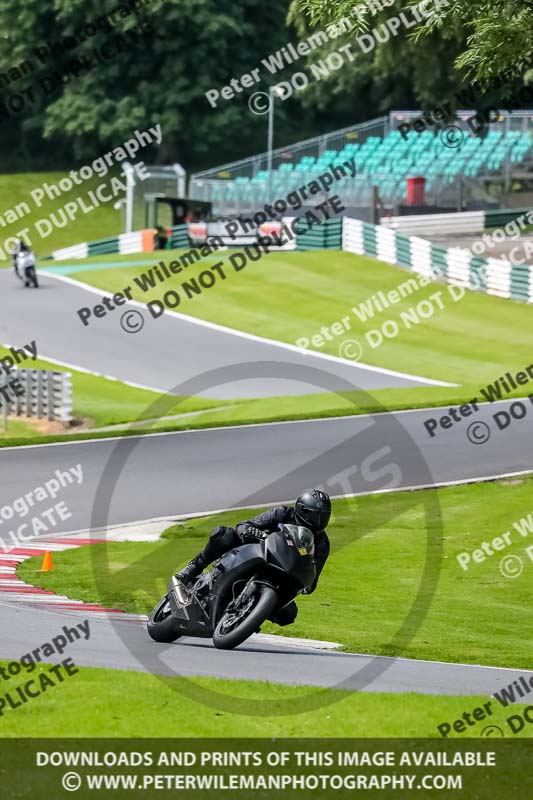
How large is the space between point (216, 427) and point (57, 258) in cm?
2707

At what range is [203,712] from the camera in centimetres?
877

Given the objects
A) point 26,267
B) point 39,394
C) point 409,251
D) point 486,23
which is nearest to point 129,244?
point 26,267

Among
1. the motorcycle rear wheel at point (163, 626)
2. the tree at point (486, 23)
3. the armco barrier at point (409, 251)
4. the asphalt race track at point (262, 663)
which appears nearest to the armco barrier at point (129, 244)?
the armco barrier at point (409, 251)

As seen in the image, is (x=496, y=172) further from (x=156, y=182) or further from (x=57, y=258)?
(x=57, y=258)

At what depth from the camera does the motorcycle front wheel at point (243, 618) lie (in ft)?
33.2

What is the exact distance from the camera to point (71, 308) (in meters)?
37.6

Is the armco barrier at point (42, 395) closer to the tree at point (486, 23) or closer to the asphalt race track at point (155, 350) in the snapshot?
the asphalt race track at point (155, 350)

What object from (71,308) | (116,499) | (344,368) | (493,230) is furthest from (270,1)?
(116,499)

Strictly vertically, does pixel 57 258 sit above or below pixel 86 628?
below

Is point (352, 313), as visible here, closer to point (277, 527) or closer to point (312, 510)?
point (277, 527)

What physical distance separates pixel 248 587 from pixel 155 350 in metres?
23.7

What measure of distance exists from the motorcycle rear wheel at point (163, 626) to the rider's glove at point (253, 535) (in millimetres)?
982

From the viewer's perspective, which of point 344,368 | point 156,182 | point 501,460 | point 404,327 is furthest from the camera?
point 156,182

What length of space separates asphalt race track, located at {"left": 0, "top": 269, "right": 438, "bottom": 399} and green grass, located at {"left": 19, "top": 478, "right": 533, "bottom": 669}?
10695 mm
